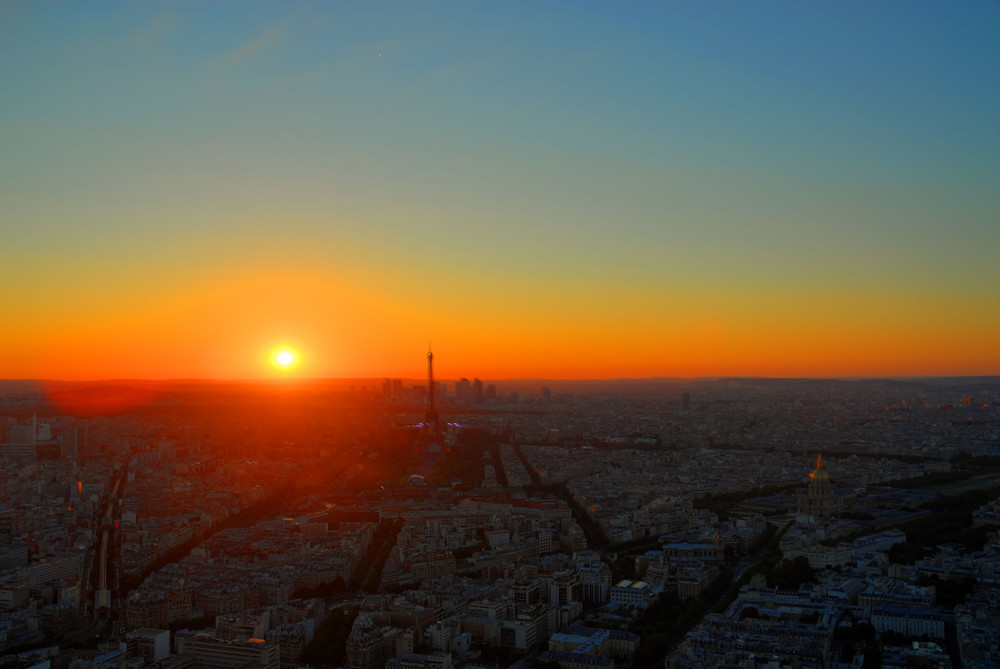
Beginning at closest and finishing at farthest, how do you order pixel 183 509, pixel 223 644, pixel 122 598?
pixel 223 644
pixel 122 598
pixel 183 509

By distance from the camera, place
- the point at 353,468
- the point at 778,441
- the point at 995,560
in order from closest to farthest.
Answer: the point at 995,560 < the point at 353,468 < the point at 778,441

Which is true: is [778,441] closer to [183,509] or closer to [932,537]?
[932,537]

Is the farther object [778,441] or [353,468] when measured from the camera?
[778,441]

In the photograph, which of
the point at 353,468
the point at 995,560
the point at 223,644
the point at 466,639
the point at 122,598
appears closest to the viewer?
the point at 223,644

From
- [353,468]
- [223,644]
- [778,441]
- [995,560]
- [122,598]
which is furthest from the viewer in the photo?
[778,441]

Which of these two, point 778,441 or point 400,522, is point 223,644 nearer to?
point 400,522

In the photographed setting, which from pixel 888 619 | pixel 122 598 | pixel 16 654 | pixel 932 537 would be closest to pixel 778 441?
pixel 932 537

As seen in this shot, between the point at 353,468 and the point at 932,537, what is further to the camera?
the point at 353,468

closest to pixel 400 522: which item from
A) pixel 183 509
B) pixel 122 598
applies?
pixel 183 509
